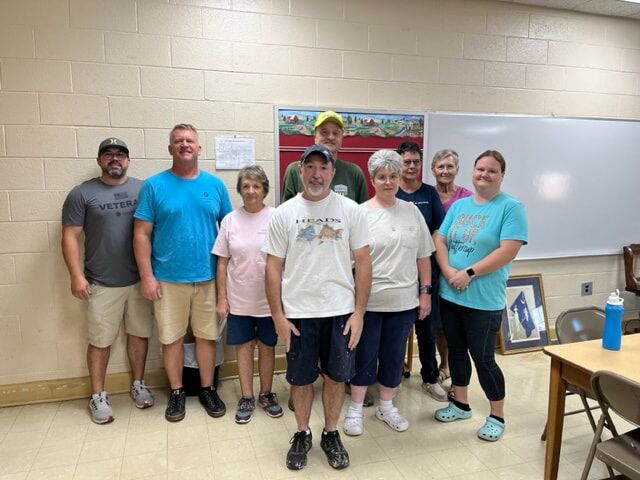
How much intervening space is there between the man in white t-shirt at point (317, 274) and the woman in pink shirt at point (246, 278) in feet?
1.53

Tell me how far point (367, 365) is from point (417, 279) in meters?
0.53

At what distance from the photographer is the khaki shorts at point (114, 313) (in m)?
2.65

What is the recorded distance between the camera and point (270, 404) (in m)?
2.71

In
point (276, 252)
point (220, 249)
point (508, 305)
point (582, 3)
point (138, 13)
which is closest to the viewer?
point (276, 252)

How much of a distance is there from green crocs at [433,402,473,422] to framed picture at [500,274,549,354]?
1.21m

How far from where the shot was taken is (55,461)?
2.24 m

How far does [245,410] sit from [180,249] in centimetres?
101

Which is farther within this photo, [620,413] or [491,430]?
[491,430]

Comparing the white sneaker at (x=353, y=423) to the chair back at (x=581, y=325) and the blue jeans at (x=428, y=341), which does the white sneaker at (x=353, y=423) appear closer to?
the blue jeans at (x=428, y=341)

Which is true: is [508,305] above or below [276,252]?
below

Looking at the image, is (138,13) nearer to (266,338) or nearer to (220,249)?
(220,249)

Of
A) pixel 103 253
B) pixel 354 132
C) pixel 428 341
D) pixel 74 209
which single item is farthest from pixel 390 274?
pixel 74 209

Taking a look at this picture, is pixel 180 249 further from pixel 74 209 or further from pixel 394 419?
pixel 394 419

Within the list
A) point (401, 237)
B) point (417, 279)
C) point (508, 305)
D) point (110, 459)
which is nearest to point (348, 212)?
point (401, 237)
